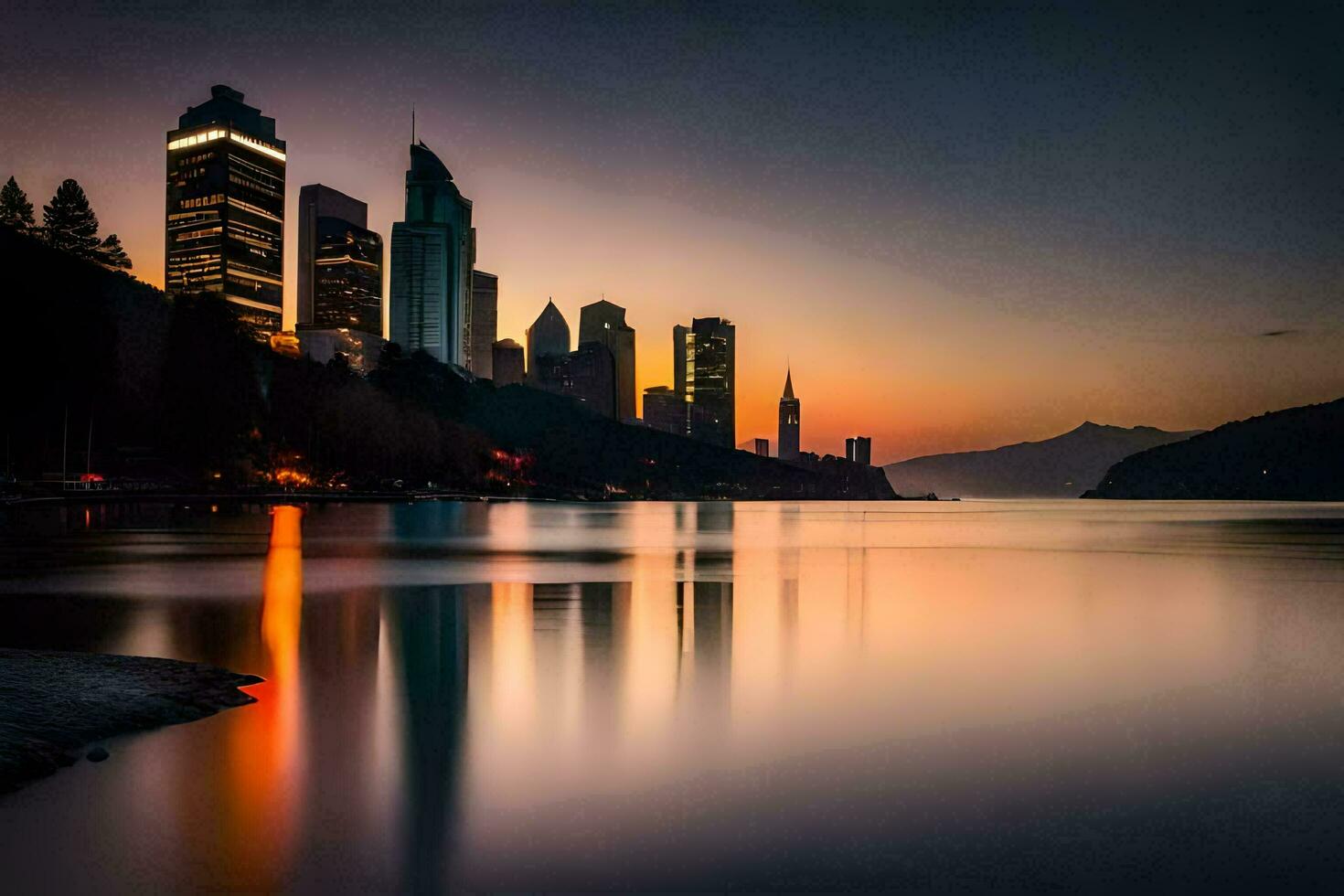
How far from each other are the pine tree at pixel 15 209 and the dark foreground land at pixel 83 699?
147 meters

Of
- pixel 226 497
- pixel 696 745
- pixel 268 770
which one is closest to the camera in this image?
pixel 268 770

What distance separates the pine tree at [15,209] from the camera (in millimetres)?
135625

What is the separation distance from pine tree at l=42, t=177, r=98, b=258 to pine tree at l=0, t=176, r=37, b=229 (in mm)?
2515

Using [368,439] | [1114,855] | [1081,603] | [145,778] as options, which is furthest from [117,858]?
[368,439]

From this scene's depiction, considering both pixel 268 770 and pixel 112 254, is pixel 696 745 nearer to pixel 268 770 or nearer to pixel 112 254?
pixel 268 770

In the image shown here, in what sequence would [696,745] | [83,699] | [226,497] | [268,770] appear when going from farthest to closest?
[226,497] → [83,699] → [696,745] → [268,770]

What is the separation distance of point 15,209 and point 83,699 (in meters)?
152

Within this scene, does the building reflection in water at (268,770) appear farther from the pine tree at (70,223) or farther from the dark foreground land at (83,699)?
the pine tree at (70,223)

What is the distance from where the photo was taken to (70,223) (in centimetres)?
14062

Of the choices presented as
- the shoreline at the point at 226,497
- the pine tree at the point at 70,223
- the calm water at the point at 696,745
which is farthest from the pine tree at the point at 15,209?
the calm water at the point at 696,745

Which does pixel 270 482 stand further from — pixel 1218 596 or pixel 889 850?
pixel 889 850

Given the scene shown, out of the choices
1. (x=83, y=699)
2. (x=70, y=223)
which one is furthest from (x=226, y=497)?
(x=83, y=699)

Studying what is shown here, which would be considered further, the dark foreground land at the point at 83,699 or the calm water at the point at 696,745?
the dark foreground land at the point at 83,699

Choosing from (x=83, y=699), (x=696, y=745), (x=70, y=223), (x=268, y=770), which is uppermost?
(x=70, y=223)
